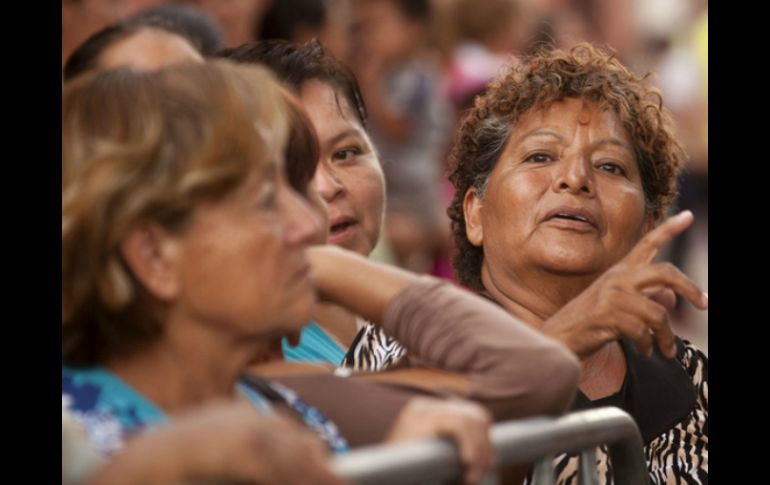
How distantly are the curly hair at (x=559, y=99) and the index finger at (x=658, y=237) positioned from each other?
28.4 inches

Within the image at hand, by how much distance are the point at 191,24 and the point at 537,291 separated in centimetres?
167

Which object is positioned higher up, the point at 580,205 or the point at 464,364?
the point at 580,205

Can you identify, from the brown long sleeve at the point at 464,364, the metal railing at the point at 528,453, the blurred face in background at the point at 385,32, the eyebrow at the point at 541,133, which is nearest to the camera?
the metal railing at the point at 528,453

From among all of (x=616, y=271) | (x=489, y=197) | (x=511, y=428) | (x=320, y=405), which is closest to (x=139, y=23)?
(x=489, y=197)

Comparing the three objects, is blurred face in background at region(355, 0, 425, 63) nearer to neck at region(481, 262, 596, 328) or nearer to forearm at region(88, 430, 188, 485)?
neck at region(481, 262, 596, 328)

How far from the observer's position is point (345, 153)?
3871 millimetres

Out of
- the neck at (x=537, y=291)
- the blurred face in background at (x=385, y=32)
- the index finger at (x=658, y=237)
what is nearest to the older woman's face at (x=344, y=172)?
the neck at (x=537, y=291)

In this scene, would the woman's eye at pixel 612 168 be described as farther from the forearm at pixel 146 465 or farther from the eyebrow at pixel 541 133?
the forearm at pixel 146 465

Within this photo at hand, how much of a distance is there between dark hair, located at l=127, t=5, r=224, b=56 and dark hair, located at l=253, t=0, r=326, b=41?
96 cm

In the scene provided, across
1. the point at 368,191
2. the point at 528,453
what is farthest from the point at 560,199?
the point at 528,453

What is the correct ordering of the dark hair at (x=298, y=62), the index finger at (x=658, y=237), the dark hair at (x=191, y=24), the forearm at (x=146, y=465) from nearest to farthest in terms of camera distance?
the forearm at (x=146, y=465), the index finger at (x=658, y=237), the dark hair at (x=298, y=62), the dark hair at (x=191, y=24)

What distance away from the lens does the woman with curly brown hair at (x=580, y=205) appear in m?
3.41

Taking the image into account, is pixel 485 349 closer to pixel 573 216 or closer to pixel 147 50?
pixel 573 216
